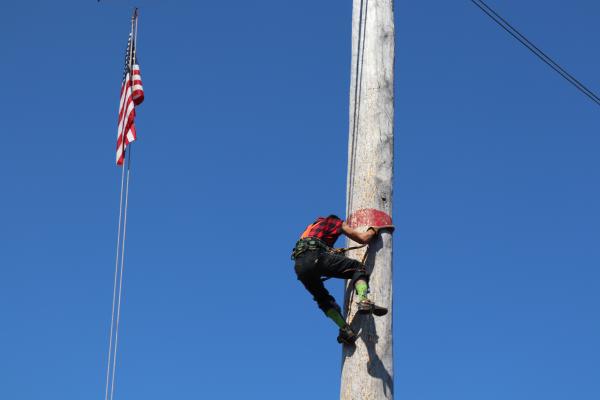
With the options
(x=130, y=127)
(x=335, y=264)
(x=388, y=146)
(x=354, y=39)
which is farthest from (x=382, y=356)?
(x=130, y=127)

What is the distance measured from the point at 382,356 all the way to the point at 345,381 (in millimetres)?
229

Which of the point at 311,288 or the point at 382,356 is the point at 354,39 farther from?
the point at 382,356

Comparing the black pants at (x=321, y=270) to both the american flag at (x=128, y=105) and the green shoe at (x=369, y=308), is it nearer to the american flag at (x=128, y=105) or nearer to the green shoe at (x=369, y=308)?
the green shoe at (x=369, y=308)

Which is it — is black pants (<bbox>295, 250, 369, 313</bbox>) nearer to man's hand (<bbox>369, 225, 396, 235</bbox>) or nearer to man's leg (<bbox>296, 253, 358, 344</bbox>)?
man's leg (<bbox>296, 253, 358, 344</bbox>)

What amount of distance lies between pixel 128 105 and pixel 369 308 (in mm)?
5073

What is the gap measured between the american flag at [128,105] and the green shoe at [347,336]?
4.80 meters

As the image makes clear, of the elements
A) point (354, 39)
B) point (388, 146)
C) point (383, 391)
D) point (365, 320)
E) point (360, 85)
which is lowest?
point (383, 391)

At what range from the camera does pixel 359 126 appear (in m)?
5.84

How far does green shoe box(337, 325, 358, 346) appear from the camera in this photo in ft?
17.4

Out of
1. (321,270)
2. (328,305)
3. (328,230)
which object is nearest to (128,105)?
(328,230)

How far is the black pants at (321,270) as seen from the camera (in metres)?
5.63

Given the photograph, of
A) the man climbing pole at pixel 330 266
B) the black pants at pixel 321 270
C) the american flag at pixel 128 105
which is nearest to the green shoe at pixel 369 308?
the man climbing pole at pixel 330 266

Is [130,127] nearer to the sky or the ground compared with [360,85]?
nearer to the sky

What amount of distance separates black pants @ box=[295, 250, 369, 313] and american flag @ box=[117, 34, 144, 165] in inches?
163
